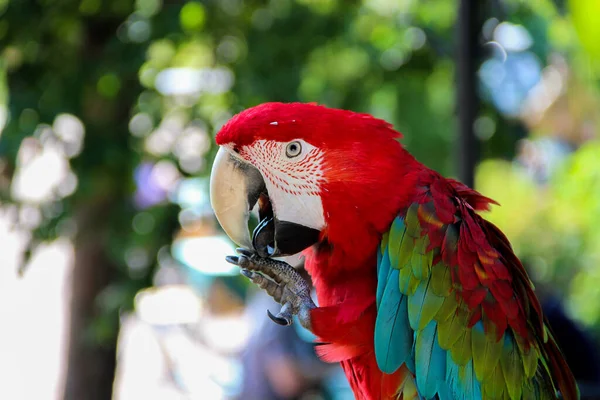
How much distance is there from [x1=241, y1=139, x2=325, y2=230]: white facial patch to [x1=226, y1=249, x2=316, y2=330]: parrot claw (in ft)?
0.23

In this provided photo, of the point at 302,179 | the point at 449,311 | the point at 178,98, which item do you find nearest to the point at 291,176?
the point at 302,179

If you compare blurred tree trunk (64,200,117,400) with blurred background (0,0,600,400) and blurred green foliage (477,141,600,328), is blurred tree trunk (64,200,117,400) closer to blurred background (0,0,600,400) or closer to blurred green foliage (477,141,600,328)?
blurred background (0,0,600,400)

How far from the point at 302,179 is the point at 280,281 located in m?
0.15

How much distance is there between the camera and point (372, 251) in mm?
967

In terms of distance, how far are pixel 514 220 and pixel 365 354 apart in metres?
2.47

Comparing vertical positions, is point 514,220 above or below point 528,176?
below

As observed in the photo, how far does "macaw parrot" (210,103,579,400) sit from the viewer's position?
92 centimetres

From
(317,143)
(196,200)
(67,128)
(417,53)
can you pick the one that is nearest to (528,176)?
(417,53)

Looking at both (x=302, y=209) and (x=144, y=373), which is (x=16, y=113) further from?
(x=144, y=373)

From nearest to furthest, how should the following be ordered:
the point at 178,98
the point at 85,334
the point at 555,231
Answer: the point at 178,98
the point at 85,334
the point at 555,231

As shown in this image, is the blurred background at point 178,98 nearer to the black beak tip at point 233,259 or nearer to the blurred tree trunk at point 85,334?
the blurred tree trunk at point 85,334

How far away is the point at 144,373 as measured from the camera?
13.1ft

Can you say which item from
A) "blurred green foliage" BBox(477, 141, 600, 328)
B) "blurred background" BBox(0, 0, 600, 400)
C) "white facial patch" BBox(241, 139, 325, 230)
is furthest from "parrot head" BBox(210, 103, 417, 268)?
"blurred green foliage" BBox(477, 141, 600, 328)

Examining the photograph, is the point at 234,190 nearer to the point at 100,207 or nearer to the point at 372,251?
the point at 372,251
